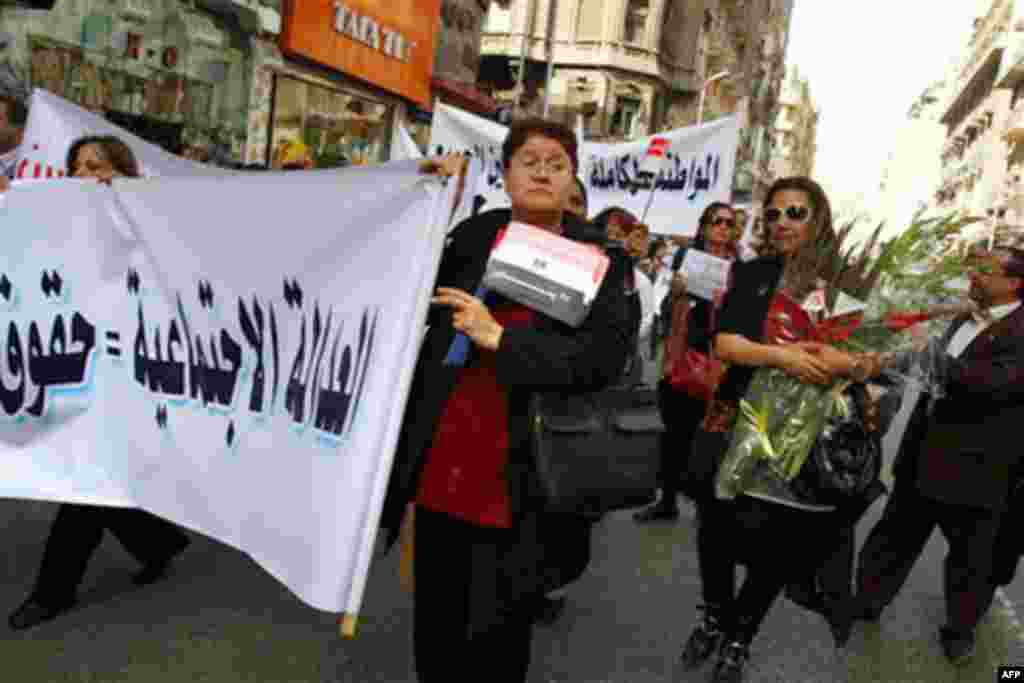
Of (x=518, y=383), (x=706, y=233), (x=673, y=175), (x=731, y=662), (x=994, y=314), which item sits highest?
(x=673, y=175)

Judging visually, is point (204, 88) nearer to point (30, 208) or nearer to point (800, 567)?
point (30, 208)

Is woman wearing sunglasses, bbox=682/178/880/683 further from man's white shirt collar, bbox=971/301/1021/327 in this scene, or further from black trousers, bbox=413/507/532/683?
black trousers, bbox=413/507/532/683

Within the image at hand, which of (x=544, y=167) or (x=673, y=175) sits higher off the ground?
(x=673, y=175)

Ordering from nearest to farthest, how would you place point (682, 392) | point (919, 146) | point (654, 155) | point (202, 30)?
point (682, 392) → point (654, 155) → point (202, 30) → point (919, 146)

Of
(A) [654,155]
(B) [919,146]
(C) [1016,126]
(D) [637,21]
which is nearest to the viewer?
(A) [654,155]

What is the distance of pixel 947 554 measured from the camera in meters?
4.48

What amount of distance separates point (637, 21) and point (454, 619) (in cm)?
4056

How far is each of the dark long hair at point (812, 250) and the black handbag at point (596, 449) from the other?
98cm

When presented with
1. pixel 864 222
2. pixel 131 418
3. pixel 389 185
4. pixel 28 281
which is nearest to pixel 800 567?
pixel 864 222

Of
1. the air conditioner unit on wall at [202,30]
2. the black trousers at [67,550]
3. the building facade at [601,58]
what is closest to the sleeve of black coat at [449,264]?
the black trousers at [67,550]

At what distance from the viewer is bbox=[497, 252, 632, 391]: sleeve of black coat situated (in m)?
2.41

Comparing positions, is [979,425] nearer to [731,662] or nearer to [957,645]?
[957,645]

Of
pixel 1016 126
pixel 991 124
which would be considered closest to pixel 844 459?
pixel 1016 126

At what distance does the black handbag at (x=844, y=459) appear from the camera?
3.31 metres
